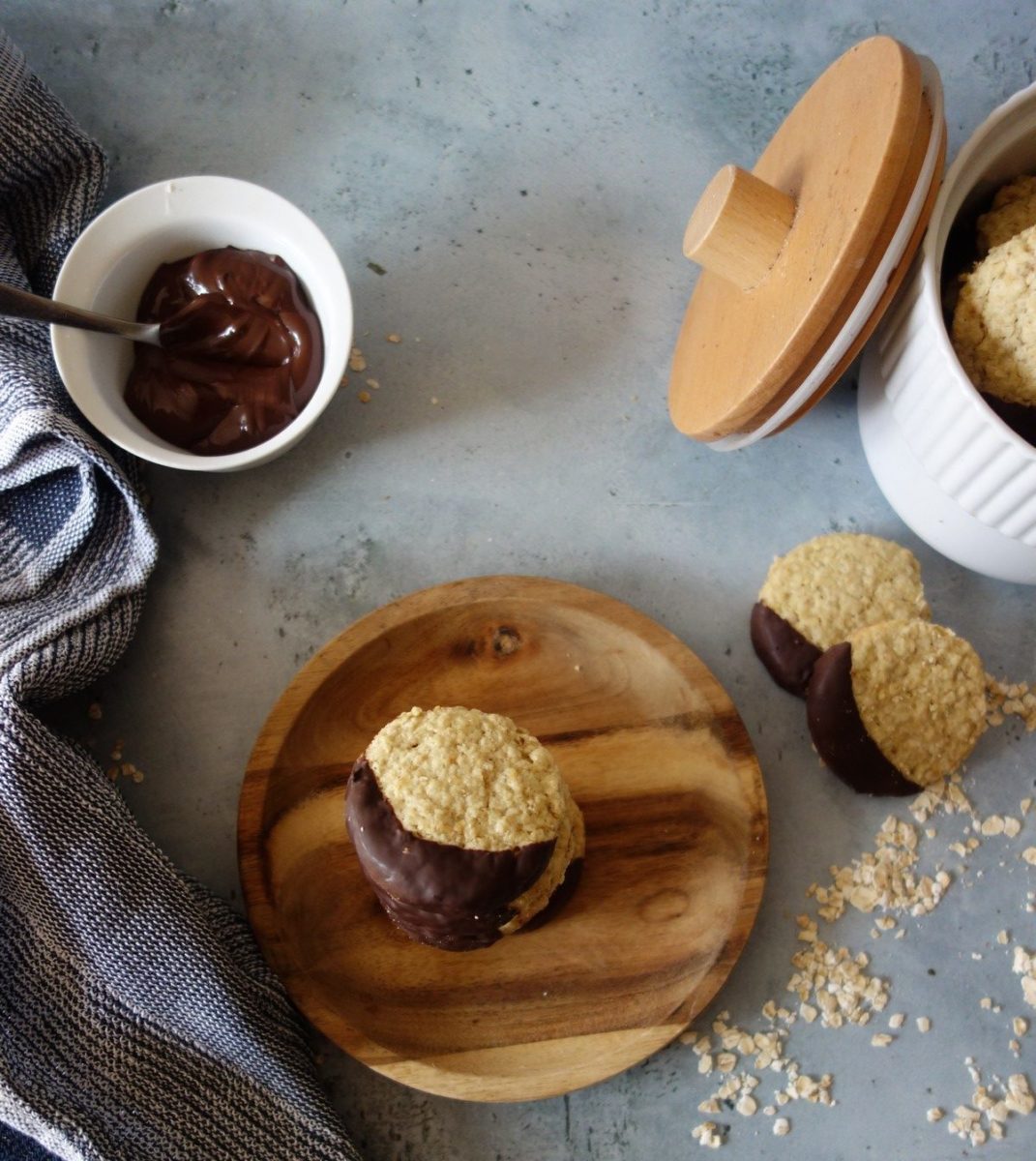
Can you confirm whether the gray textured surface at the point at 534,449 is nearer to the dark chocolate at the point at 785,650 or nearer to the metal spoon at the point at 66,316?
the dark chocolate at the point at 785,650

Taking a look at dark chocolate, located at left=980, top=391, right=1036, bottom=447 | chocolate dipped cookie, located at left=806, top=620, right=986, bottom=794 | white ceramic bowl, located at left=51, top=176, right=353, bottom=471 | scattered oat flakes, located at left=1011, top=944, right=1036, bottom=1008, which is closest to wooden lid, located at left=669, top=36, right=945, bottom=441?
dark chocolate, located at left=980, top=391, right=1036, bottom=447

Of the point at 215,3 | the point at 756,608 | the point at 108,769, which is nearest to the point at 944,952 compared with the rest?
the point at 756,608

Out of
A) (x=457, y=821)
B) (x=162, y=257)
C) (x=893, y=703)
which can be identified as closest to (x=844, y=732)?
(x=893, y=703)

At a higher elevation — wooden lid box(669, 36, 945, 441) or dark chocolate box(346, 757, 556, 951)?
wooden lid box(669, 36, 945, 441)

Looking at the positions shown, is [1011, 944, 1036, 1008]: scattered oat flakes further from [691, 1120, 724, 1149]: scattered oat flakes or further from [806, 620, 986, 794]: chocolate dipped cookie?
[691, 1120, 724, 1149]: scattered oat flakes

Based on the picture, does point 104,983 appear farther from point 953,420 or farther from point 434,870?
point 953,420

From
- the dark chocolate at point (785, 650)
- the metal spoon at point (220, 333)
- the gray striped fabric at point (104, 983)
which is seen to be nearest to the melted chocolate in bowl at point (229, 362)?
the metal spoon at point (220, 333)
